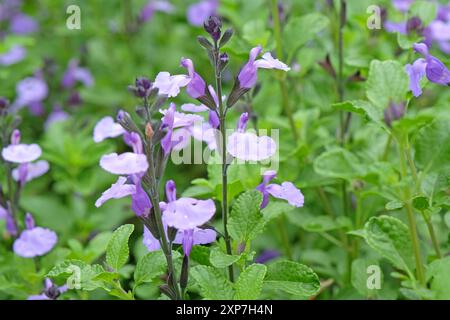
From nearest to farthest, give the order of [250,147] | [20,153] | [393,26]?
1. [250,147]
2. [20,153]
3. [393,26]

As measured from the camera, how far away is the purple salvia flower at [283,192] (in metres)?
1.51

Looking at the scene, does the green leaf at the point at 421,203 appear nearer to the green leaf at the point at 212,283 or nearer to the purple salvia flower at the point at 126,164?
the green leaf at the point at 212,283

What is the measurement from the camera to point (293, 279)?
4.87 feet

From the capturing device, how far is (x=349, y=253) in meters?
2.07

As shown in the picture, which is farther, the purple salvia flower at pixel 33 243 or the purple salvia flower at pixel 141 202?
the purple salvia flower at pixel 33 243

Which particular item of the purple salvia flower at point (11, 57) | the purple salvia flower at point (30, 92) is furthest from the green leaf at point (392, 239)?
the purple salvia flower at point (11, 57)

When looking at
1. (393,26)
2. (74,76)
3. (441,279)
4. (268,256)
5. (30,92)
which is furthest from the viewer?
(74,76)

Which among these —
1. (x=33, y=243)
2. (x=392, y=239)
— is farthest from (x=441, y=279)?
(x=33, y=243)

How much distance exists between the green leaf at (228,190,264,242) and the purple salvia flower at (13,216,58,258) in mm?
667

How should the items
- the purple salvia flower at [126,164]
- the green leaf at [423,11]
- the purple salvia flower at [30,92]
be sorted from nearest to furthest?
the purple salvia flower at [126,164]
the green leaf at [423,11]
the purple salvia flower at [30,92]

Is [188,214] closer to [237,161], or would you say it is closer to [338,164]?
[237,161]

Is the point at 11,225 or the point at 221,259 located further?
the point at 11,225

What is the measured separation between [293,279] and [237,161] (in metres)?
0.34

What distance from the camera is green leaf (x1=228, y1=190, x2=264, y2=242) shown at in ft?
4.84
